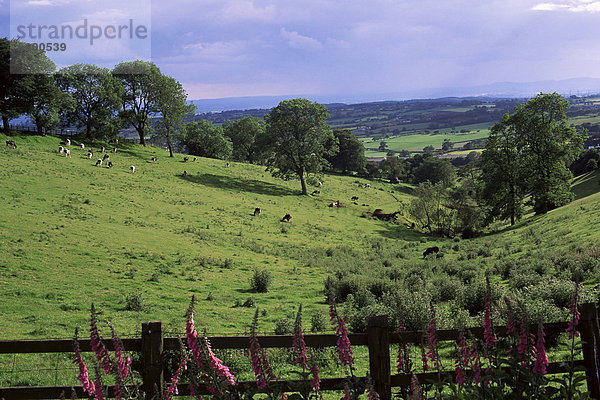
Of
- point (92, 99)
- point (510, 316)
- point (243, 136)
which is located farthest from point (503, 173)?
point (243, 136)

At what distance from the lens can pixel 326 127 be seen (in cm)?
6625

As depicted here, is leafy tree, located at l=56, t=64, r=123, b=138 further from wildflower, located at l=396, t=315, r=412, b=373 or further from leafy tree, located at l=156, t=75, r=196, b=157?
wildflower, located at l=396, t=315, r=412, b=373

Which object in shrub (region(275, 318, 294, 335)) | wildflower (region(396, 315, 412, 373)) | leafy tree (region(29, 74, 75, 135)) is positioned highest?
leafy tree (region(29, 74, 75, 135))

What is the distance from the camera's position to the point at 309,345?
6.34m

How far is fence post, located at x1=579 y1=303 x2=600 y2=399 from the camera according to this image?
6633 millimetres

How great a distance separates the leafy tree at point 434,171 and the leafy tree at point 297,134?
56141mm

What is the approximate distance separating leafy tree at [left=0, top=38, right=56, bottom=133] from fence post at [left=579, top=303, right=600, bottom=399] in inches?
2667

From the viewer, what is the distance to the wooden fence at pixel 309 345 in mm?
6105

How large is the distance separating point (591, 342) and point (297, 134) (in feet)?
199

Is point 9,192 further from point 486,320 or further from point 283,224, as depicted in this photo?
point 486,320

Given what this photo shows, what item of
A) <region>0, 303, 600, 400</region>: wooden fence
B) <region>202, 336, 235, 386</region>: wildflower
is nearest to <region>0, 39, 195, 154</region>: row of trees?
<region>0, 303, 600, 400</region>: wooden fence

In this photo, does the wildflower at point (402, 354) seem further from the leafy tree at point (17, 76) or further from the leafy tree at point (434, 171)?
the leafy tree at point (434, 171)

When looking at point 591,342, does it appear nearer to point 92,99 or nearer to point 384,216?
point 384,216

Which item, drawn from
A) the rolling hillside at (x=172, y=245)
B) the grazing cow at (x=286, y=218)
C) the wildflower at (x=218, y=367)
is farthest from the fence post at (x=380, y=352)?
the grazing cow at (x=286, y=218)
